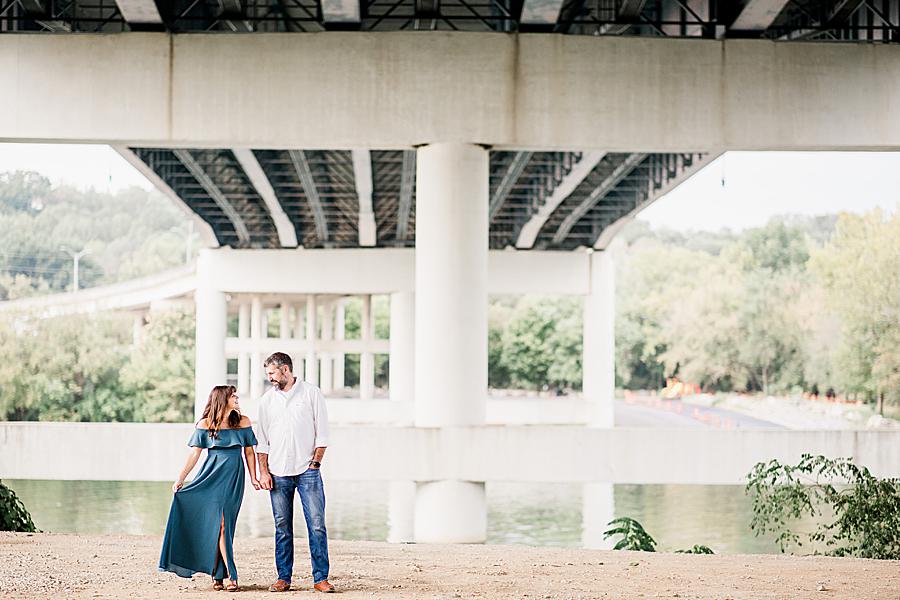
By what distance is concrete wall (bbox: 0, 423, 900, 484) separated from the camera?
15906 millimetres

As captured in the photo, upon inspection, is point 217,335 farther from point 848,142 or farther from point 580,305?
point 580,305

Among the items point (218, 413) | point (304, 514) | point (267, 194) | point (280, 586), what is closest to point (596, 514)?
point (267, 194)

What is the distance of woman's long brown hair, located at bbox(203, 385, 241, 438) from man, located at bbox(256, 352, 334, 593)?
182 millimetres

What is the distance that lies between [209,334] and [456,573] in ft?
112

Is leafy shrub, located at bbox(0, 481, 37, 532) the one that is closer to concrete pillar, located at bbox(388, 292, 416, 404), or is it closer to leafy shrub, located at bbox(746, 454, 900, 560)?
leafy shrub, located at bbox(746, 454, 900, 560)

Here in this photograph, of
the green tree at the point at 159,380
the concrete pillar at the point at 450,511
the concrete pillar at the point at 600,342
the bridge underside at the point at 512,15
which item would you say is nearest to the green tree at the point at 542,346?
the green tree at the point at 159,380

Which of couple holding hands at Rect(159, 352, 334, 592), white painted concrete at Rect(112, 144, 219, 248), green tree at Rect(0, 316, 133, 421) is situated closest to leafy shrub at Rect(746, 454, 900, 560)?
couple holding hands at Rect(159, 352, 334, 592)

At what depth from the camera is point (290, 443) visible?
27.6 feet

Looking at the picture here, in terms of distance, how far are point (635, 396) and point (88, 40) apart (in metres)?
84.7

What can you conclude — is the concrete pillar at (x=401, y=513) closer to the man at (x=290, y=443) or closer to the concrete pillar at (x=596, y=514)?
the concrete pillar at (x=596, y=514)

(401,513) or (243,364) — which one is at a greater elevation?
(243,364)

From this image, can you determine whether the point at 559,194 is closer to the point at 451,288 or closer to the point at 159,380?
the point at 451,288

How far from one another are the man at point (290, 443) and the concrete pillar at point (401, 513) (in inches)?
749

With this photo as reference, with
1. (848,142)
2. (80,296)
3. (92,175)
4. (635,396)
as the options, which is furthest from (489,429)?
(92,175)
